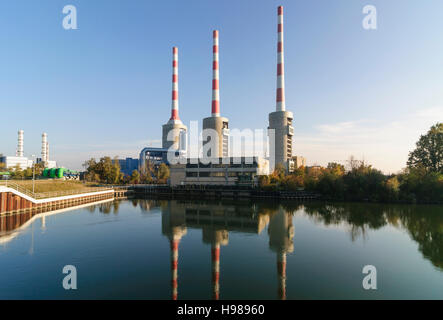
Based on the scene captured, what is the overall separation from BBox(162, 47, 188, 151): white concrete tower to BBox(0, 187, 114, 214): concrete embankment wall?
5705cm

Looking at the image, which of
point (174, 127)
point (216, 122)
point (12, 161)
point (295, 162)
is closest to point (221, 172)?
point (216, 122)

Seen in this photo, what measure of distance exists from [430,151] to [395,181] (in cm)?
1350

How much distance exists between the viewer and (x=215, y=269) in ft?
47.0

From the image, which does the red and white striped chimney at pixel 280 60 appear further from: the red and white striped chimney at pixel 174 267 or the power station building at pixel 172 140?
the red and white striped chimney at pixel 174 267

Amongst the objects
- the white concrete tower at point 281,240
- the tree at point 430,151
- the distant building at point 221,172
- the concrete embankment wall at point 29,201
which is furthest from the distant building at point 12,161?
the tree at point 430,151

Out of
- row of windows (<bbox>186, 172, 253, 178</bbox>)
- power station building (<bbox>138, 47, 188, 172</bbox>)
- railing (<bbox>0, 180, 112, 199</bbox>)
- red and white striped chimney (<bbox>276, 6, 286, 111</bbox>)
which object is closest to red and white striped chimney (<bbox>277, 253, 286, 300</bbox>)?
railing (<bbox>0, 180, 112, 199</bbox>)

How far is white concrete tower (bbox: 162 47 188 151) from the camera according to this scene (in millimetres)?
93637

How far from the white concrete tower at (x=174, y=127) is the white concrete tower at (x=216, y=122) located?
38.9 feet

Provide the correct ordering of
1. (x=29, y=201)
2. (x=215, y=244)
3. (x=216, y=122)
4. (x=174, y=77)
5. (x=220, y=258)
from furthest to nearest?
(x=216, y=122) → (x=174, y=77) → (x=29, y=201) → (x=215, y=244) → (x=220, y=258)

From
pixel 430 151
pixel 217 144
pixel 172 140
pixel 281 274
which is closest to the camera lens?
pixel 281 274

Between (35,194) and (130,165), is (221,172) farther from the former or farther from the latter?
(130,165)

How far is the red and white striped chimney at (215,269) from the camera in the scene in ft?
37.3

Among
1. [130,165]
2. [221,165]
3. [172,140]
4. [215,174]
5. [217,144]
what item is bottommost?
[215,174]
